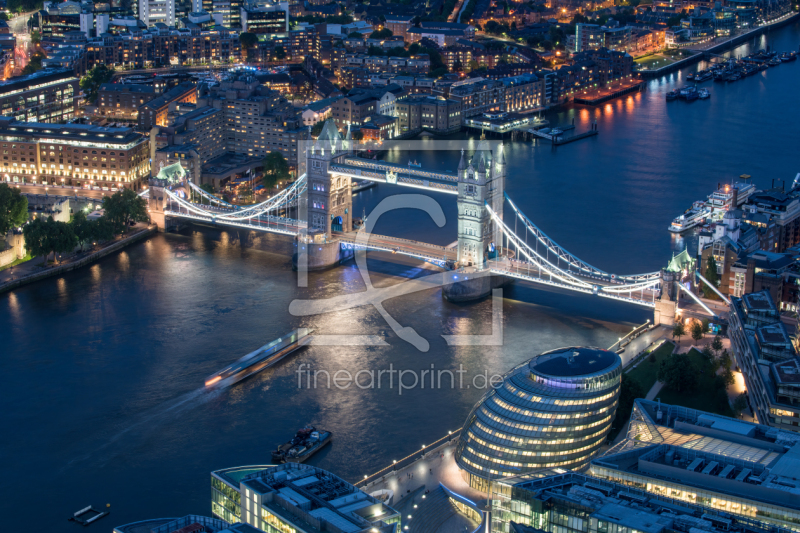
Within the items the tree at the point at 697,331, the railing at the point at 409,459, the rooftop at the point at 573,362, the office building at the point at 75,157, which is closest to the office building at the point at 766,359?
→ the tree at the point at 697,331

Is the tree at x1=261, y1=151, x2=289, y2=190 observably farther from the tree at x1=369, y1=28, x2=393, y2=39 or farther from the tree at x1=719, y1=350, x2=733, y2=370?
the tree at x1=369, y1=28, x2=393, y2=39

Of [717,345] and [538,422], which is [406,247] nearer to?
[717,345]

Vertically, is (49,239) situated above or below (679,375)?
above

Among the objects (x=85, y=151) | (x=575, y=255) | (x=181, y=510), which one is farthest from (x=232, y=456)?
(x=85, y=151)

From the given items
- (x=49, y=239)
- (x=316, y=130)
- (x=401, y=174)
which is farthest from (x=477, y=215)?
(x=316, y=130)

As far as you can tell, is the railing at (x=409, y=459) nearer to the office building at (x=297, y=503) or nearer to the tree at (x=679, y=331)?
the office building at (x=297, y=503)

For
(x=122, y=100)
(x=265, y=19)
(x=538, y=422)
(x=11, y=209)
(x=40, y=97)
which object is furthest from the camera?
(x=265, y=19)
